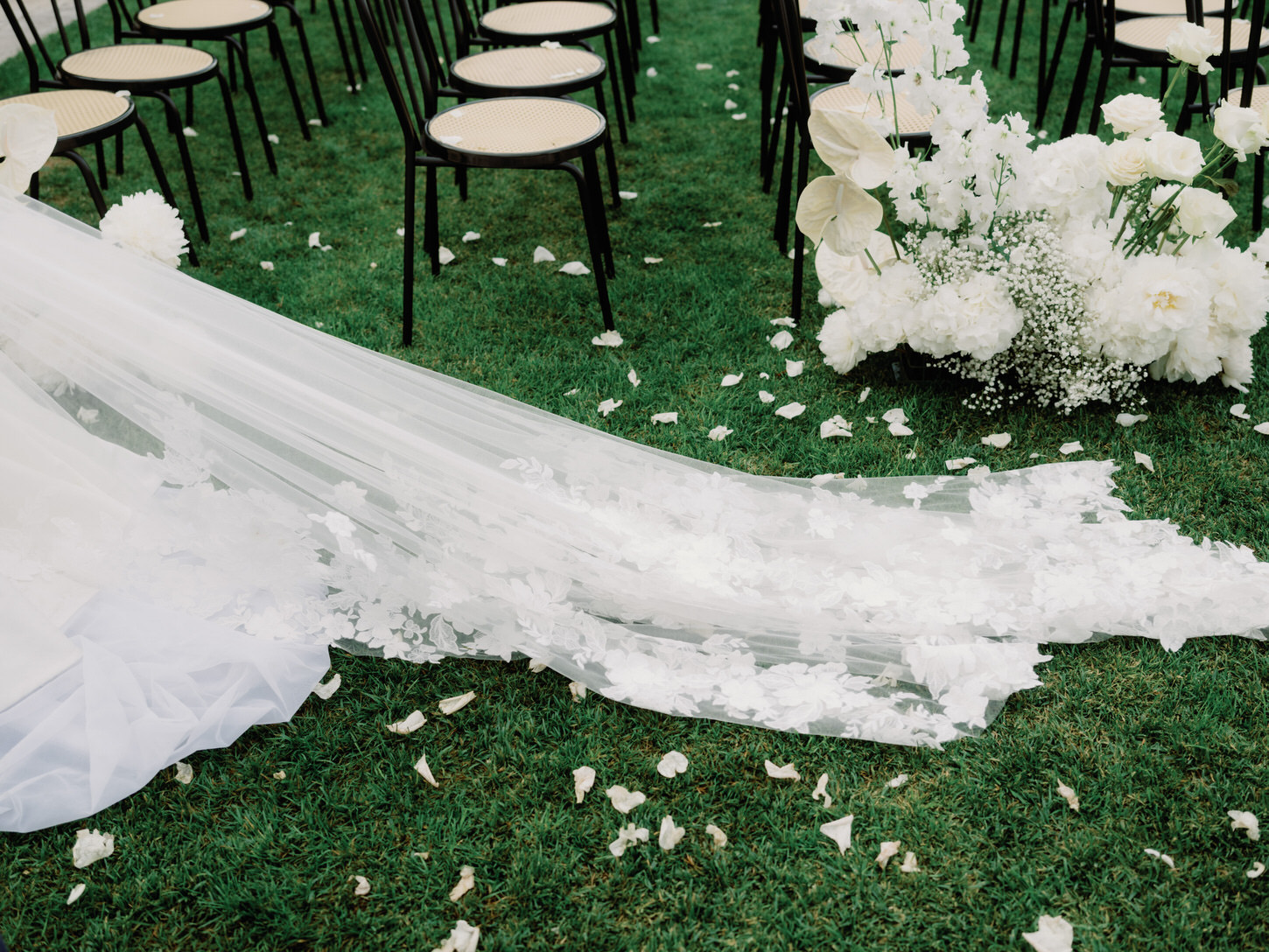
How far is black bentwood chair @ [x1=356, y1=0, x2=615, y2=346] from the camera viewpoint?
2465mm

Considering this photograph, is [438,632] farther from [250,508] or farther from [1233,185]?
[1233,185]

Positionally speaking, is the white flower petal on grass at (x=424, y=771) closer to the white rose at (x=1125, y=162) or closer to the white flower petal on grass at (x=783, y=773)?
the white flower petal on grass at (x=783, y=773)

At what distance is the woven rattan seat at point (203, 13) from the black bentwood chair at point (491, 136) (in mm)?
1292

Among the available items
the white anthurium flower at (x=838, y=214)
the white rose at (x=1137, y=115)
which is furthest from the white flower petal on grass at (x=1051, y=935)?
the white rose at (x=1137, y=115)

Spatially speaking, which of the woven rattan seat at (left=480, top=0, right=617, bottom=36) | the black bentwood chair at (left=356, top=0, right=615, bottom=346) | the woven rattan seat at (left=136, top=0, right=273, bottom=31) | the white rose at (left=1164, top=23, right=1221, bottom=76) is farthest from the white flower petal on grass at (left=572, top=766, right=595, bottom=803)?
the woven rattan seat at (left=136, top=0, right=273, bottom=31)

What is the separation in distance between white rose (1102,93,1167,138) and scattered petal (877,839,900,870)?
165 centimetres

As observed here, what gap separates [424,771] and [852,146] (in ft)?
5.19

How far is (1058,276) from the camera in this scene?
7.62ft

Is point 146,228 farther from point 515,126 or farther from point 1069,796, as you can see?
point 1069,796

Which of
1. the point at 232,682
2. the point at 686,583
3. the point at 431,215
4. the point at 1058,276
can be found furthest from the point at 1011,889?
the point at 431,215

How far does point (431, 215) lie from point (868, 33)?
4.89 ft

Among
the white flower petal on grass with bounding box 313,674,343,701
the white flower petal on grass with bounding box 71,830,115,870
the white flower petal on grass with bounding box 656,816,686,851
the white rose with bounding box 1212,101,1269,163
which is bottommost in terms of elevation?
the white flower petal on grass with bounding box 656,816,686,851

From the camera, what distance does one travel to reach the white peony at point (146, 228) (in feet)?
6.73

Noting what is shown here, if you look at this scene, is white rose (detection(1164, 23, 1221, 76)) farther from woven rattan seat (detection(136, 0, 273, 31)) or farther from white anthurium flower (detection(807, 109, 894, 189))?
woven rattan seat (detection(136, 0, 273, 31))
